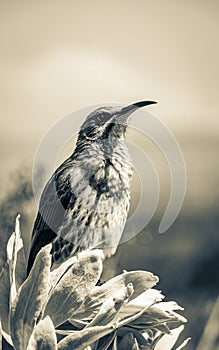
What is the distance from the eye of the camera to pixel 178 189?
5.79ft

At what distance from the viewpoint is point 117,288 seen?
1652 millimetres

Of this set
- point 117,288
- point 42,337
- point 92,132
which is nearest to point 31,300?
point 42,337

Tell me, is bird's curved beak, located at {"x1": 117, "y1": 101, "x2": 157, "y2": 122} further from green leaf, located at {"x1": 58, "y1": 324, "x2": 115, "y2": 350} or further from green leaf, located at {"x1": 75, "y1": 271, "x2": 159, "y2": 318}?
green leaf, located at {"x1": 58, "y1": 324, "x2": 115, "y2": 350}

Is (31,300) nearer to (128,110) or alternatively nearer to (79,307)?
(79,307)

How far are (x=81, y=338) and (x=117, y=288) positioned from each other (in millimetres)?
165

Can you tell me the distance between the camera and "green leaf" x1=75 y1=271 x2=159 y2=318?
162 centimetres

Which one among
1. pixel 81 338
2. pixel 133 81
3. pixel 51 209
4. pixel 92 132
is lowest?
pixel 81 338

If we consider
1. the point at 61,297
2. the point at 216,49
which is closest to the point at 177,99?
the point at 216,49

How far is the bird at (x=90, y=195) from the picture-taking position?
1668 mm

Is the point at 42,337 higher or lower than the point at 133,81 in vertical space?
lower

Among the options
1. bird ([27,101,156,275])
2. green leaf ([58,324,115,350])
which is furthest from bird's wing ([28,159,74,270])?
green leaf ([58,324,115,350])

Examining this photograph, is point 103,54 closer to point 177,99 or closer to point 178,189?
point 177,99

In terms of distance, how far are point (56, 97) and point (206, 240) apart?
0.53 meters

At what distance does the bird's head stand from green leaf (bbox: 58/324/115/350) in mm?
457
